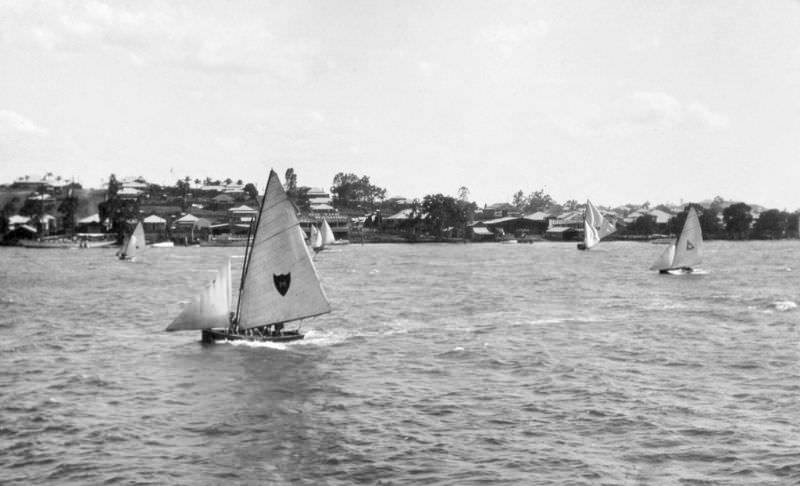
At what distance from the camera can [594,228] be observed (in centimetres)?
18562

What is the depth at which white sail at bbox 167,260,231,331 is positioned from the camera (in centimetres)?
4797

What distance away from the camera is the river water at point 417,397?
91.1ft

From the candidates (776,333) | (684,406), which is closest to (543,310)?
(776,333)

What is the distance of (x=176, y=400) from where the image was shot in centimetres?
3653

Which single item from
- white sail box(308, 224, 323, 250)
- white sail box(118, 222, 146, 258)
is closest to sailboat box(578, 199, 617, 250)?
white sail box(308, 224, 323, 250)

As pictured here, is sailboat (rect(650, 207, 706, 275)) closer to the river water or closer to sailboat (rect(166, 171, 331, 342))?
the river water

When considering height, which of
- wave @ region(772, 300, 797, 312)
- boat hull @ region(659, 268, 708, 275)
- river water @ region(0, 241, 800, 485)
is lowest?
river water @ region(0, 241, 800, 485)

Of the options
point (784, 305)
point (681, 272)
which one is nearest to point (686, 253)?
point (681, 272)

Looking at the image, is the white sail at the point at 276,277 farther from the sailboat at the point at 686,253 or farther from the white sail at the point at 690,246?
the white sail at the point at 690,246

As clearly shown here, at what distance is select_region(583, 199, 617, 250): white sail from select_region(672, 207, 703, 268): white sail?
250 feet

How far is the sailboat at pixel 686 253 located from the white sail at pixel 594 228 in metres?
72.9

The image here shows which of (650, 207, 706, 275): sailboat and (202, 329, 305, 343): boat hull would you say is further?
(650, 207, 706, 275): sailboat

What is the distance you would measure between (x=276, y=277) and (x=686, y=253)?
67794 mm

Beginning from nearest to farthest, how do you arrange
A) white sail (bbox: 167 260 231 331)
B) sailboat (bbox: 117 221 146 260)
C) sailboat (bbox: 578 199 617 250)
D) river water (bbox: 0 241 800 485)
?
1. river water (bbox: 0 241 800 485)
2. white sail (bbox: 167 260 231 331)
3. sailboat (bbox: 117 221 146 260)
4. sailboat (bbox: 578 199 617 250)
